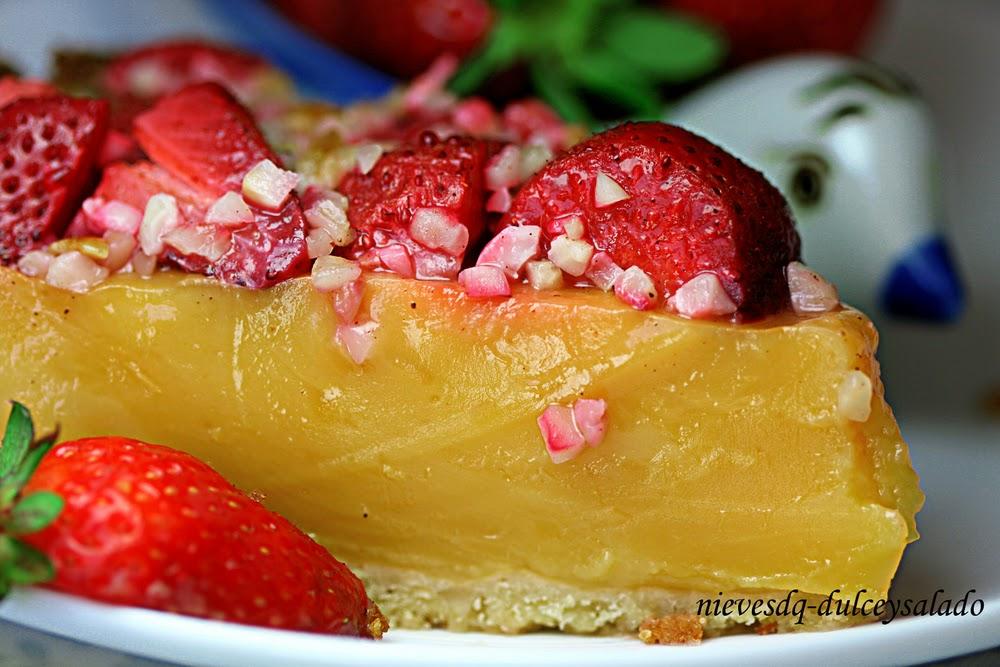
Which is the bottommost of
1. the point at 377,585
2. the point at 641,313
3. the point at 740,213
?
the point at 377,585

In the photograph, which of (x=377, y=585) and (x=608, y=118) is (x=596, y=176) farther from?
(x=608, y=118)

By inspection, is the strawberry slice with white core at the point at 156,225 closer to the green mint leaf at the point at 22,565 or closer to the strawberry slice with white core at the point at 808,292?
the green mint leaf at the point at 22,565

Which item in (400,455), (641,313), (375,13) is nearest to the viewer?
(641,313)

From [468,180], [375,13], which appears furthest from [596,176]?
[375,13]

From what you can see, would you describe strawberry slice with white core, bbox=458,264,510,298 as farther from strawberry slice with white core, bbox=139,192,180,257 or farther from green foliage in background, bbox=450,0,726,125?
green foliage in background, bbox=450,0,726,125

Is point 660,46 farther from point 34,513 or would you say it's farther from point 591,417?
point 34,513
